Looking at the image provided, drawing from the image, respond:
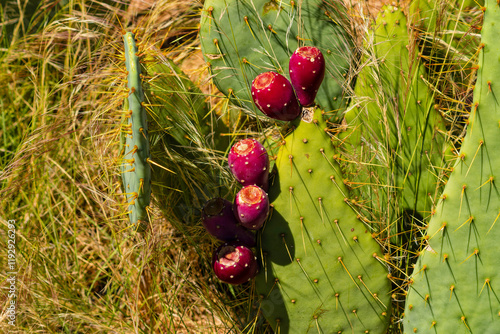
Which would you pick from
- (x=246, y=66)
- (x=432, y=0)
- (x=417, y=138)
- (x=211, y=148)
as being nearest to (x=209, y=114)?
(x=211, y=148)

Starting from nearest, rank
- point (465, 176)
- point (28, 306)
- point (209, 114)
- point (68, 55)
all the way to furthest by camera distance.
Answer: point (465, 176) → point (28, 306) → point (209, 114) → point (68, 55)

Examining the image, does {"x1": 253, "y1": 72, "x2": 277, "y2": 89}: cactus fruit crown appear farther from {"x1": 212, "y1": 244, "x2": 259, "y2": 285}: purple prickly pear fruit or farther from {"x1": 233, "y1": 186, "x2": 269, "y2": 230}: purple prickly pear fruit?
{"x1": 212, "y1": 244, "x2": 259, "y2": 285}: purple prickly pear fruit

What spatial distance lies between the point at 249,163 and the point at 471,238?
0.59 metres

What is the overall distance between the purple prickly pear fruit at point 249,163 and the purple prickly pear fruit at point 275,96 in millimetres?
100

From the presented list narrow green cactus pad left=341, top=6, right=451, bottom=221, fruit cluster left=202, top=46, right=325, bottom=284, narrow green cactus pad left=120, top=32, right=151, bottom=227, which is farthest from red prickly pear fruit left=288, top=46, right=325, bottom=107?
narrow green cactus pad left=120, top=32, right=151, bottom=227

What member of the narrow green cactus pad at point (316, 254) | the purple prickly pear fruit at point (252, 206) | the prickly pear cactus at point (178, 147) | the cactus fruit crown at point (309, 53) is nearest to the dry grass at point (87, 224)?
the prickly pear cactus at point (178, 147)

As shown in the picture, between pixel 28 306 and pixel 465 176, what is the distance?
1406mm

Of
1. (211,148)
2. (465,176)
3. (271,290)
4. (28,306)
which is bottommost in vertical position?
(28,306)

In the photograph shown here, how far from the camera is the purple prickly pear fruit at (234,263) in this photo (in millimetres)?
1322

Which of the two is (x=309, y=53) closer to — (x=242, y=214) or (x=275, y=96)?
(x=275, y=96)

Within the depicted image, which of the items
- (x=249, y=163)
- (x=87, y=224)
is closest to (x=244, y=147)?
(x=249, y=163)

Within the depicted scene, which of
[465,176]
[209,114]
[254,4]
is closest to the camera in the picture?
[465,176]

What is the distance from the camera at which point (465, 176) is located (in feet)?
4.02

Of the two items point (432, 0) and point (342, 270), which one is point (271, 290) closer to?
point (342, 270)
